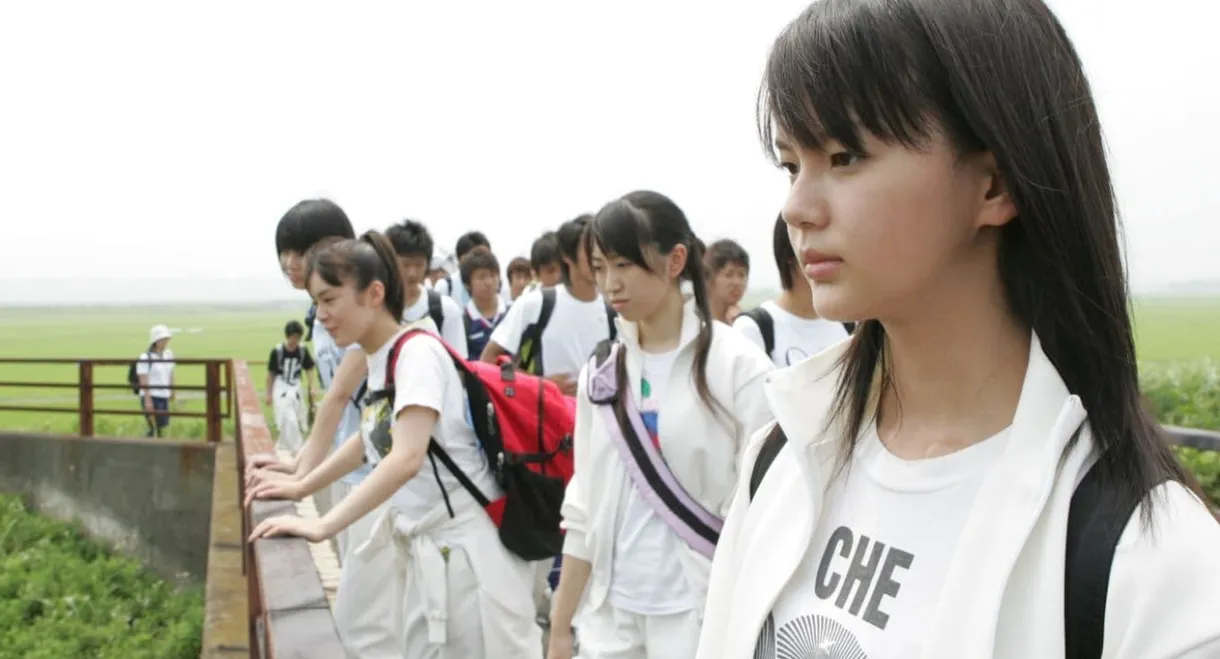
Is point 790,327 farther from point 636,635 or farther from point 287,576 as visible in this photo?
point 287,576

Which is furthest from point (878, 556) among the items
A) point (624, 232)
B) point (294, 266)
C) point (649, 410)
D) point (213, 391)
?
point (213, 391)

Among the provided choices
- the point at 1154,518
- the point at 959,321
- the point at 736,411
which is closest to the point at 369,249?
the point at 736,411

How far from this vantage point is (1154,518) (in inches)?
32.2

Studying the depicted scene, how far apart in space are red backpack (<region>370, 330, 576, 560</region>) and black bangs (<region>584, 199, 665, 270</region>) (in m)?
0.61

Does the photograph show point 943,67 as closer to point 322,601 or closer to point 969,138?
point 969,138

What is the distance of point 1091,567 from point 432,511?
230 centimetres

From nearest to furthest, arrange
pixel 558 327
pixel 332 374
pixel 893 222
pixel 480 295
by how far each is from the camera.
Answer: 1. pixel 893 222
2. pixel 332 374
3. pixel 558 327
4. pixel 480 295

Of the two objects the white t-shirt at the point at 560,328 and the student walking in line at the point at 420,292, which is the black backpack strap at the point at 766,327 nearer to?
the student walking in line at the point at 420,292

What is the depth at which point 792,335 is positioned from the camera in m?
3.29

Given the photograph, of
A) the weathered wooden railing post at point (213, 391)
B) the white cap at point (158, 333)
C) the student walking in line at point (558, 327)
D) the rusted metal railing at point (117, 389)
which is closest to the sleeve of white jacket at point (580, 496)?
the student walking in line at point (558, 327)

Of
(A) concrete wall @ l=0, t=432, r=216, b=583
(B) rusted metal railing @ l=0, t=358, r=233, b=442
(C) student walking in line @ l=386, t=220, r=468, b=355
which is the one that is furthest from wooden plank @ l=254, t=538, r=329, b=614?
(A) concrete wall @ l=0, t=432, r=216, b=583

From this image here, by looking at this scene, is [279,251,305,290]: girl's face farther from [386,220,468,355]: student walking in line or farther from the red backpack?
the red backpack

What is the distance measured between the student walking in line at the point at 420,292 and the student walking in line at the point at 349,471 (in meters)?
0.69

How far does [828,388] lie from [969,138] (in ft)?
1.27
